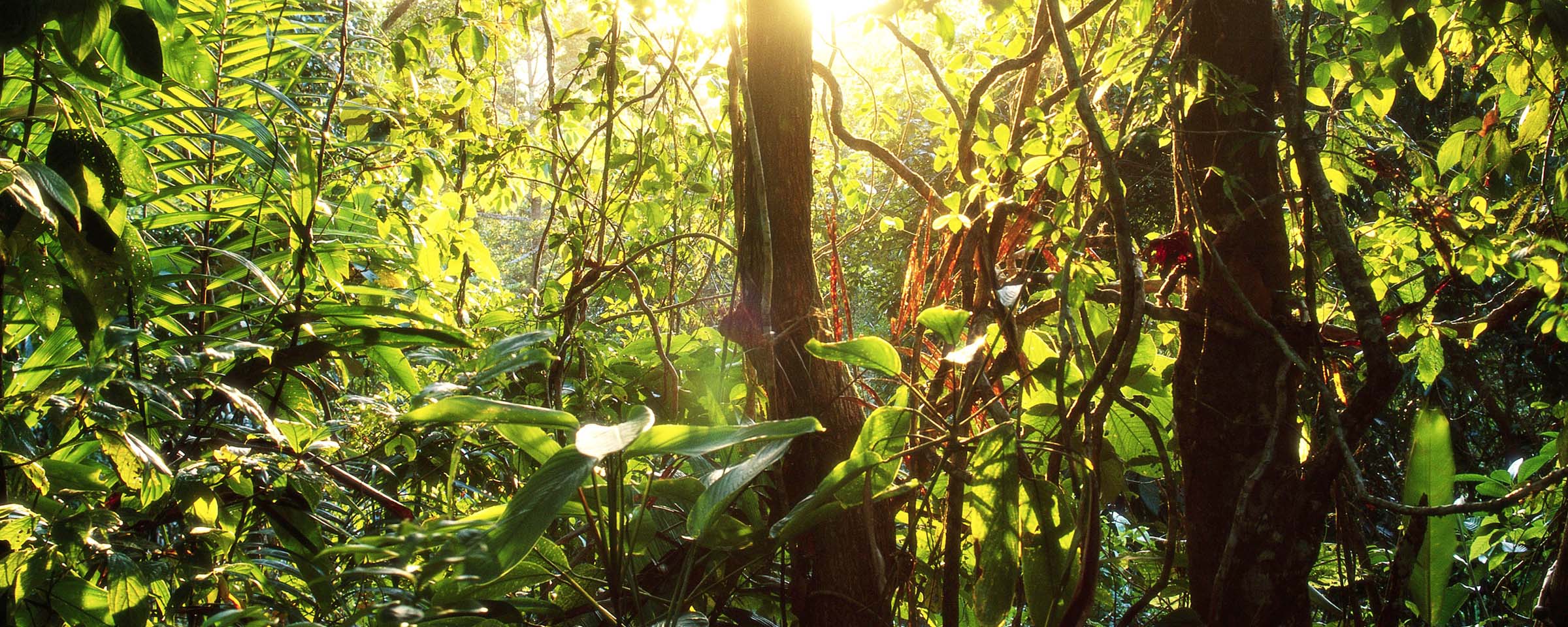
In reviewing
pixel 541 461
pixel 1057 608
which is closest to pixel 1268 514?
pixel 1057 608

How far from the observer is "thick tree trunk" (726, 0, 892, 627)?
944mm

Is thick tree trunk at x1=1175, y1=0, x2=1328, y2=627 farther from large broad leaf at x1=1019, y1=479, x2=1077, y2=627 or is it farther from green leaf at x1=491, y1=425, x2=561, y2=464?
green leaf at x1=491, y1=425, x2=561, y2=464

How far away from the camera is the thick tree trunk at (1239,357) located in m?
0.94

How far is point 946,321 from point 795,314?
200mm

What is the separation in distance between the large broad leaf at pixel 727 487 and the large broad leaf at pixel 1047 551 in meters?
0.30

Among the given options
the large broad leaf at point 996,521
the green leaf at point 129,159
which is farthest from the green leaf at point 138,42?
the large broad leaf at point 996,521

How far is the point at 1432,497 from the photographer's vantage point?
946 millimetres

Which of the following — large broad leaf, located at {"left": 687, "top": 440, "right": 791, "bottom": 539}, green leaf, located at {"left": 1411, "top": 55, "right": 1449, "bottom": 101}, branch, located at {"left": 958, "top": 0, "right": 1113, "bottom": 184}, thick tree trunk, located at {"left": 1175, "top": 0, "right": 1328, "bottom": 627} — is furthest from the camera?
green leaf, located at {"left": 1411, "top": 55, "right": 1449, "bottom": 101}

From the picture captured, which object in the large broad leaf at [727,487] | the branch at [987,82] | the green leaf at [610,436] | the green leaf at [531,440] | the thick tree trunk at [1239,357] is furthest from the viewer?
the branch at [987,82]

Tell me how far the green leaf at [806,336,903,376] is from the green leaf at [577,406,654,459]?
0.19 meters

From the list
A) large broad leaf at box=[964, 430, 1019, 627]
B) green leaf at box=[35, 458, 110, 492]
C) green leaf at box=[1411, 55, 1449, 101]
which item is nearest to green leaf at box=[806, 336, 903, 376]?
large broad leaf at box=[964, 430, 1019, 627]

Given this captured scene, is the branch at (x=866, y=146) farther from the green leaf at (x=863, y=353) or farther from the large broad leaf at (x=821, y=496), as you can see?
the large broad leaf at (x=821, y=496)

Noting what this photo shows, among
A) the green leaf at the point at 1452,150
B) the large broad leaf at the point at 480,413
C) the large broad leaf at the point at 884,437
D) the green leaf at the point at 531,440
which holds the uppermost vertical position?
the green leaf at the point at 1452,150

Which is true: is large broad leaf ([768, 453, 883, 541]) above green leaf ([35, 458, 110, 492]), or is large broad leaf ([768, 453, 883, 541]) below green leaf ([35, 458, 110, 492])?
above
